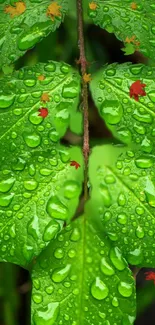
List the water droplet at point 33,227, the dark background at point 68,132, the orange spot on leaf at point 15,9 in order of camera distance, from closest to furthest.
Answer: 1. the water droplet at point 33,227
2. the orange spot on leaf at point 15,9
3. the dark background at point 68,132

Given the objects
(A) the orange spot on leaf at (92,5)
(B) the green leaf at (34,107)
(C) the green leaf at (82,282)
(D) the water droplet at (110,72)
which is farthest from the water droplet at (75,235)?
(A) the orange spot on leaf at (92,5)

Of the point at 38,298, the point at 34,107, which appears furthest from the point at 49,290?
the point at 34,107

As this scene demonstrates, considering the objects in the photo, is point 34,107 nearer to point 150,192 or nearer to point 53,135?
point 53,135

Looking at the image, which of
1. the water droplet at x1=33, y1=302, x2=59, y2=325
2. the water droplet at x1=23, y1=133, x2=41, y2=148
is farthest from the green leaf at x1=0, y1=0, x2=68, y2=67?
the water droplet at x1=33, y1=302, x2=59, y2=325

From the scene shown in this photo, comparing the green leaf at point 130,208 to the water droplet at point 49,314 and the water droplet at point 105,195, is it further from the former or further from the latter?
the water droplet at point 49,314

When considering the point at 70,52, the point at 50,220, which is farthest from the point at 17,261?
the point at 70,52

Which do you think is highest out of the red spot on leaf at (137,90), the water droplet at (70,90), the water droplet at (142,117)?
the red spot on leaf at (137,90)

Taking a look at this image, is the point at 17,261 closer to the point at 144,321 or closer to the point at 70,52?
the point at 70,52
